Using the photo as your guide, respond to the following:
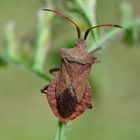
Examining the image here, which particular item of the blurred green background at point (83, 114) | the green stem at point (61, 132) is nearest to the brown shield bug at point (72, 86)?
the green stem at point (61, 132)

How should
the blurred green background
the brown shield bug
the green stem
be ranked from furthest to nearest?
the blurred green background, the brown shield bug, the green stem

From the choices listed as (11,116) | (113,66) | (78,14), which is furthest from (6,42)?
(113,66)

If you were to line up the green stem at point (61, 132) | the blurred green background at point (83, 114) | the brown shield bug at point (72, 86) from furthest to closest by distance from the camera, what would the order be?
the blurred green background at point (83, 114)
the brown shield bug at point (72, 86)
the green stem at point (61, 132)

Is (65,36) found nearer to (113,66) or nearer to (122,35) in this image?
(122,35)

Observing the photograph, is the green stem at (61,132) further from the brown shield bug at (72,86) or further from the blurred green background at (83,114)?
the blurred green background at (83,114)

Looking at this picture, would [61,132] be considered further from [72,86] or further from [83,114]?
[83,114]

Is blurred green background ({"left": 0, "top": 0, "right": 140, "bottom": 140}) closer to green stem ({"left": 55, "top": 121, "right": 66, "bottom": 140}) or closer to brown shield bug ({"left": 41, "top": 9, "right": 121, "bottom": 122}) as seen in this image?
brown shield bug ({"left": 41, "top": 9, "right": 121, "bottom": 122})

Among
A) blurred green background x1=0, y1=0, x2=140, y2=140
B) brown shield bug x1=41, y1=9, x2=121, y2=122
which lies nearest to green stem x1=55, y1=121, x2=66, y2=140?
brown shield bug x1=41, y1=9, x2=121, y2=122
